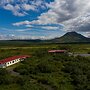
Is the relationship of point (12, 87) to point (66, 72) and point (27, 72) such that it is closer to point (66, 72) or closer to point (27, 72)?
point (27, 72)

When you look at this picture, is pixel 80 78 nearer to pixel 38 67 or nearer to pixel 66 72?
pixel 66 72

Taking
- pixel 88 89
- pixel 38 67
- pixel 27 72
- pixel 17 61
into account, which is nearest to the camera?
pixel 88 89

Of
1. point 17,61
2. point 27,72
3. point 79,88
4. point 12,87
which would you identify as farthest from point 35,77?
point 17,61

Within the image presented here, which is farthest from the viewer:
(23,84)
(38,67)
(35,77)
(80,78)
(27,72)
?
(38,67)

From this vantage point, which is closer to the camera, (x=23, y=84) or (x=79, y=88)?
(x=79, y=88)

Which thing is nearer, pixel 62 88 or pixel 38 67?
pixel 62 88

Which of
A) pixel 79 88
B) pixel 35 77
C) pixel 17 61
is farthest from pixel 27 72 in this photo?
pixel 17 61

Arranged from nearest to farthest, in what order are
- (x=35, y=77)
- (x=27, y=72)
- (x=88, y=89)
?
(x=88, y=89)
(x=35, y=77)
(x=27, y=72)

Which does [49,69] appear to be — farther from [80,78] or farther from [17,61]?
[17,61]

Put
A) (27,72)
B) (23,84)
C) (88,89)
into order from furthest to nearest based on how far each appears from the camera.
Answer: (27,72), (23,84), (88,89)
